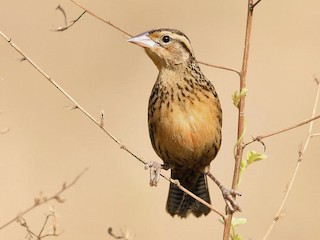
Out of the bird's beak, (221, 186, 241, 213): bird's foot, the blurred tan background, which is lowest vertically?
(221, 186, 241, 213): bird's foot

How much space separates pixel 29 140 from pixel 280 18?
3553 mm

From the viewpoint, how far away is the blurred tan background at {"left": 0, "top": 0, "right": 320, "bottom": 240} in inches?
314

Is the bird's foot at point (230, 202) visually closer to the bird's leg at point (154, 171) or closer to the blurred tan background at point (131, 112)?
the bird's leg at point (154, 171)

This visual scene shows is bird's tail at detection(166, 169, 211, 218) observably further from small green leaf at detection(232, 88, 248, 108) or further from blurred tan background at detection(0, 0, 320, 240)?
small green leaf at detection(232, 88, 248, 108)

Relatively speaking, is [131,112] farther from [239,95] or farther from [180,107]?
[239,95]

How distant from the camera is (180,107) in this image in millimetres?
5180

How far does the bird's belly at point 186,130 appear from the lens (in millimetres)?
5160

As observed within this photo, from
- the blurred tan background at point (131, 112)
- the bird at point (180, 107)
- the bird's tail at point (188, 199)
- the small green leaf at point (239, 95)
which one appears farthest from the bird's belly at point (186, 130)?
the blurred tan background at point (131, 112)

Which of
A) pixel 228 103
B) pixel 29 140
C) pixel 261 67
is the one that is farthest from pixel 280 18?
pixel 29 140

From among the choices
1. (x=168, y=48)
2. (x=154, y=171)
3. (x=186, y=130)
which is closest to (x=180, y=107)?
(x=186, y=130)

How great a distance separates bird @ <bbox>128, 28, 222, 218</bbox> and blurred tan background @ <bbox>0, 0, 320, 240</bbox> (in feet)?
5.86

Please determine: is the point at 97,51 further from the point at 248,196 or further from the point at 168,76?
the point at 168,76

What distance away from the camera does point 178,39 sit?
5.34 meters

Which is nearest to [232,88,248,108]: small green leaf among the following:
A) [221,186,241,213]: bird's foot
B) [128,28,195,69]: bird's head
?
[221,186,241,213]: bird's foot
